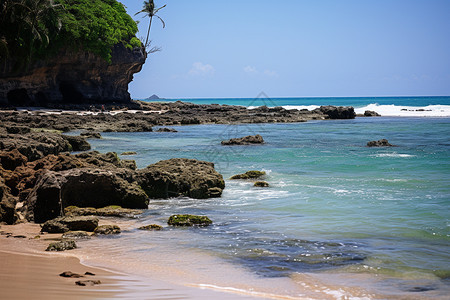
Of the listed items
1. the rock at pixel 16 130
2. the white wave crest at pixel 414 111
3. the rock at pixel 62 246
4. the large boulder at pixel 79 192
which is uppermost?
the white wave crest at pixel 414 111

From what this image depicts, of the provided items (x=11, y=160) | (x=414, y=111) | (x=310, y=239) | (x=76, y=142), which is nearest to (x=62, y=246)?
(x=310, y=239)

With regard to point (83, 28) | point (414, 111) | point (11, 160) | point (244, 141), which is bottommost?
→ point (244, 141)

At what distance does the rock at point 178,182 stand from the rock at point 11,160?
2488 mm

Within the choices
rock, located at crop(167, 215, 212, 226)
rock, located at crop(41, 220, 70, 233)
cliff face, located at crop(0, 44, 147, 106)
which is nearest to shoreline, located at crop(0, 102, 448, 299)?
rock, located at crop(41, 220, 70, 233)

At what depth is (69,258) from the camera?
5.34 m

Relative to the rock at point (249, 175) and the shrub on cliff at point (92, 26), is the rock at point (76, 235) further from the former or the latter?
the shrub on cliff at point (92, 26)

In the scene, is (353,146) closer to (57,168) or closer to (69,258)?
(57,168)

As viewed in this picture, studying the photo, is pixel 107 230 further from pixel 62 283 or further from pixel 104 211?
pixel 62 283

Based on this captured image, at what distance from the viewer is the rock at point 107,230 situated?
6684 millimetres

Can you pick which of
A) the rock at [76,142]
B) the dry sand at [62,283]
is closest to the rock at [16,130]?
the rock at [76,142]

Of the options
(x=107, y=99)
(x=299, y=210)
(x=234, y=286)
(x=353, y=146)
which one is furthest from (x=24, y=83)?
(x=234, y=286)

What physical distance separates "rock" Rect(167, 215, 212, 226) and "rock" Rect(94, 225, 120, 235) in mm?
895

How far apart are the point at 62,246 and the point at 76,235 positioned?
2.48 feet

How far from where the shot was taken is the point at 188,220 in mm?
7426
